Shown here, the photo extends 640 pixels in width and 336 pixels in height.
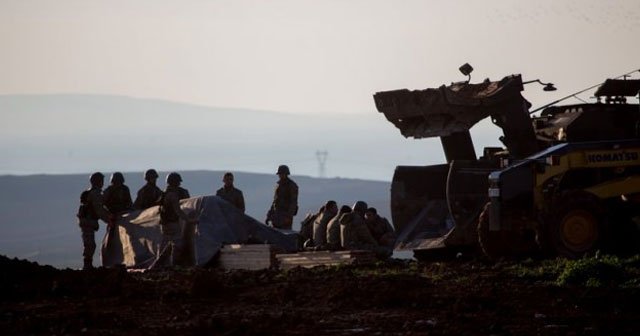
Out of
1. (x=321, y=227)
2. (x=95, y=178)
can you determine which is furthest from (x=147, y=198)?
(x=321, y=227)

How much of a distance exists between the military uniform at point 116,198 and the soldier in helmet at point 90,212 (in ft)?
1.77

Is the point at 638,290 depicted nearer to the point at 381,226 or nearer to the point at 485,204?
the point at 485,204

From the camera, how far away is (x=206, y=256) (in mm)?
29516

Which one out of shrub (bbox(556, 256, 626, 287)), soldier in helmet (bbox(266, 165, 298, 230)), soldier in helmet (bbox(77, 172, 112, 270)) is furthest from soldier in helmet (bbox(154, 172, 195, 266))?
shrub (bbox(556, 256, 626, 287))

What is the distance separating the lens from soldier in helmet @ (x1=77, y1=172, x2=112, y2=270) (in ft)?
100

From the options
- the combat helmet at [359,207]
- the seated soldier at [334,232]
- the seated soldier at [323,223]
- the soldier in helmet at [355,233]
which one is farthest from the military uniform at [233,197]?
the soldier in helmet at [355,233]

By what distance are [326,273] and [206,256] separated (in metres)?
4.96

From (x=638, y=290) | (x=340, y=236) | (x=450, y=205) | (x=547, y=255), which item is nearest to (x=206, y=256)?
(x=340, y=236)

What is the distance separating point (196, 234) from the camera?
29844 mm

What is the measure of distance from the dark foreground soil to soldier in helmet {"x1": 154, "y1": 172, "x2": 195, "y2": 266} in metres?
3.32

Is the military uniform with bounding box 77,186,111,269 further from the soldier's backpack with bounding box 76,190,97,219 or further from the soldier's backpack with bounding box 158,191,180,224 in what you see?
the soldier's backpack with bounding box 158,191,180,224

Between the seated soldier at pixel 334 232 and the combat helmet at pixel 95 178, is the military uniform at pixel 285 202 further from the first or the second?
the combat helmet at pixel 95 178

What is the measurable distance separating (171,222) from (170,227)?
0.11 m

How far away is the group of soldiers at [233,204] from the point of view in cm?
2916
